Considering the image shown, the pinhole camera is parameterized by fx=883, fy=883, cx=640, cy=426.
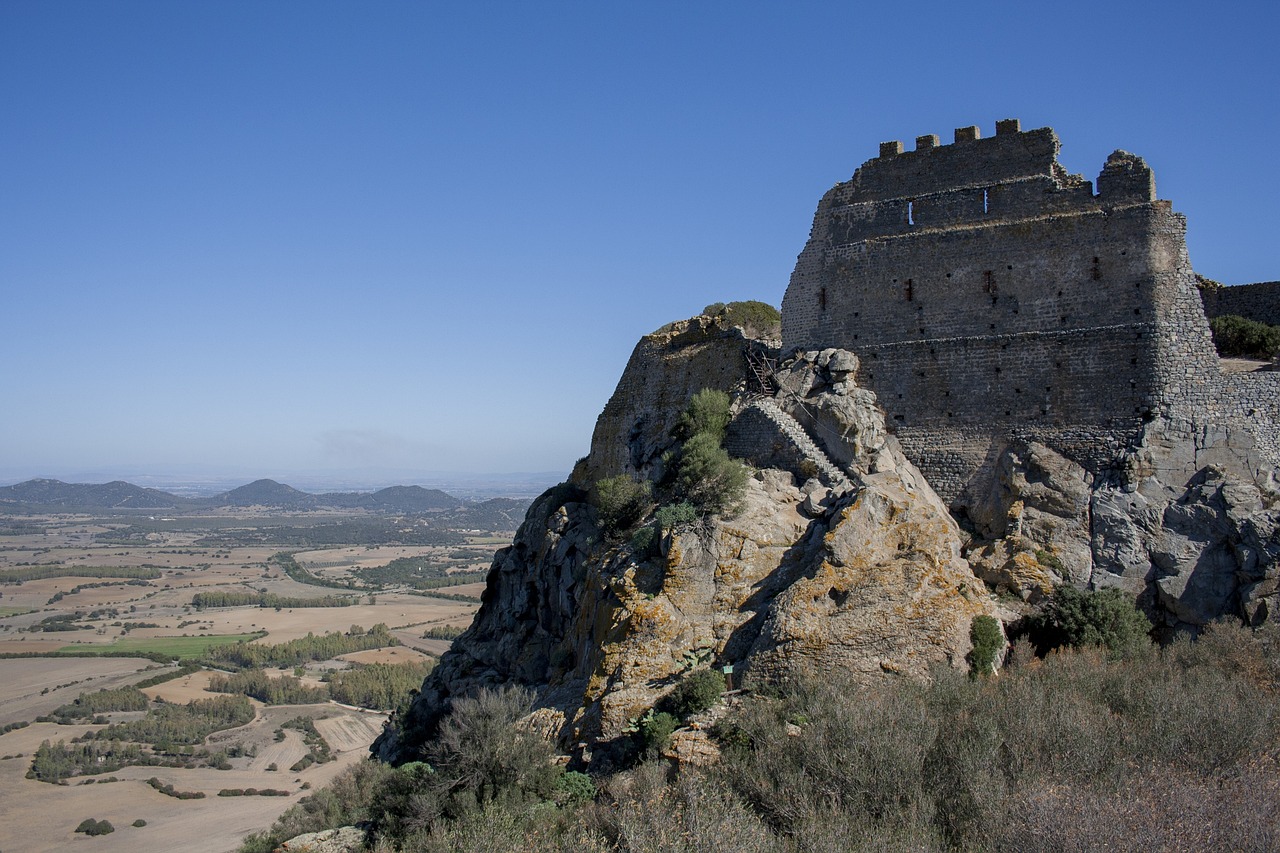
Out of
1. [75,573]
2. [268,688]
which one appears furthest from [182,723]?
[75,573]

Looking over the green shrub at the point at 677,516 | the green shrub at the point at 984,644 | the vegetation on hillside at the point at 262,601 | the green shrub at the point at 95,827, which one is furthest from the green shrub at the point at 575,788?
the vegetation on hillside at the point at 262,601

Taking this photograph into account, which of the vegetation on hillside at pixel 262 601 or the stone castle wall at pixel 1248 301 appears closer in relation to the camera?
the stone castle wall at pixel 1248 301

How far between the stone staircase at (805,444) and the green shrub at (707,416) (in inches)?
34.2

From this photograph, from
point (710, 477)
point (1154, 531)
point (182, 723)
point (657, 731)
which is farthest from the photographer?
point (182, 723)

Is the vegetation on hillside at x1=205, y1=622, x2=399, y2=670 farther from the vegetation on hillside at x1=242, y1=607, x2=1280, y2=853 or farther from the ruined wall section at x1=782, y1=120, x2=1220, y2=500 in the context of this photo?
the vegetation on hillside at x1=242, y1=607, x2=1280, y2=853

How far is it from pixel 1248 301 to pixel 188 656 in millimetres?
101345

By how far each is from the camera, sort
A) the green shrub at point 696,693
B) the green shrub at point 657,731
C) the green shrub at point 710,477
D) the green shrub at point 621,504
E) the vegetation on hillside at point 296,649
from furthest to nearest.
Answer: the vegetation on hillside at point 296,649 < the green shrub at point 621,504 < the green shrub at point 710,477 < the green shrub at point 696,693 < the green shrub at point 657,731

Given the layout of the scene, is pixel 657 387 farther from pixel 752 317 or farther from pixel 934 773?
pixel 934 773

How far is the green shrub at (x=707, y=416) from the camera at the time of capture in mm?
22766

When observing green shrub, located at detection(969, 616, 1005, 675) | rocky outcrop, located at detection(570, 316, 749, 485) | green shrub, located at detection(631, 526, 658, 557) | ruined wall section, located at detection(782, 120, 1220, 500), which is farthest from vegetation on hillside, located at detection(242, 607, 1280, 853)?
rocky outcrop, located at detection(570, 316, 749, 485)

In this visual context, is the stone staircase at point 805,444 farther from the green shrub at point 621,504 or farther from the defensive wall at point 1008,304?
the green shrub at point 621,504

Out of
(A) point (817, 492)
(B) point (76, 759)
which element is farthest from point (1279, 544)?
(B) point (76, 759)

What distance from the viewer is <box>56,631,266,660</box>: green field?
97375mm

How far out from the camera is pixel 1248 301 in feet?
76.8
